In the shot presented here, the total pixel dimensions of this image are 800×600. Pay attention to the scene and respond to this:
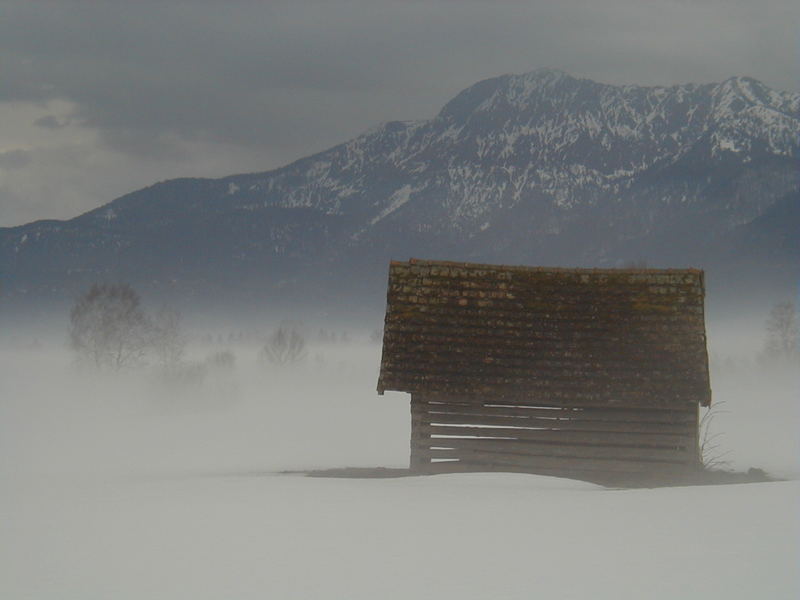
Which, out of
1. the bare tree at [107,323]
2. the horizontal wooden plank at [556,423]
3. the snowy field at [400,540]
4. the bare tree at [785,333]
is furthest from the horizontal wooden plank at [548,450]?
the bare tree at [785,333]

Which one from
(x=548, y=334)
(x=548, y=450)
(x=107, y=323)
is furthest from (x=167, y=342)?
(x=548, y=450)

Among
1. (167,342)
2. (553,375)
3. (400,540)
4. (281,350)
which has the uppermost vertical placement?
(281,350)

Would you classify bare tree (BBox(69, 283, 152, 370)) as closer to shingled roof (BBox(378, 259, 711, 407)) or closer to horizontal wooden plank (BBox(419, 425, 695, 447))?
shingled roof (BBox(378, 259, 711, 407))

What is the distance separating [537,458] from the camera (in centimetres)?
2241

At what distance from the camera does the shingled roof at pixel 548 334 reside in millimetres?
22406

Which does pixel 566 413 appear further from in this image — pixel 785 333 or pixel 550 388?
pixel 785 333

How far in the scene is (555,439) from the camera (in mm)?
22500

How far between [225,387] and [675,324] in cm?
5027

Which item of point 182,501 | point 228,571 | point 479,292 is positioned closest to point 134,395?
point 479,292

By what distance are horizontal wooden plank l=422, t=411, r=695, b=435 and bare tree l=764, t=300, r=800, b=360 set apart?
78617 millimetres

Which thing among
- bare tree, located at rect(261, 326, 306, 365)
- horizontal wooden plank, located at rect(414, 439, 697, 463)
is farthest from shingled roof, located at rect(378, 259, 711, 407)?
bare tree, located at rect(261, 326, 306, 365)

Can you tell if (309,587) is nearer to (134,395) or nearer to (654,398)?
(654,398)

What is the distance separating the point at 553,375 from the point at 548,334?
119 cm

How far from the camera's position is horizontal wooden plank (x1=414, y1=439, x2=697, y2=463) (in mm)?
22281
